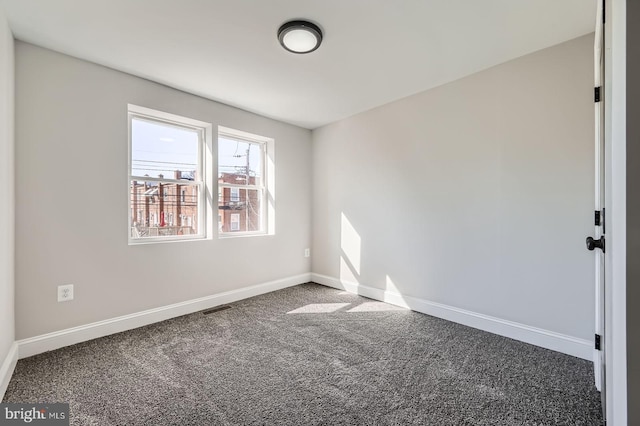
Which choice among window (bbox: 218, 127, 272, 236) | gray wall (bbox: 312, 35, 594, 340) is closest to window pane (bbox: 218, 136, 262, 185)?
window (bbox: 218, 127, 272, 236)

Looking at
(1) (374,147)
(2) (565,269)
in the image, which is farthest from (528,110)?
(1) (374,147)

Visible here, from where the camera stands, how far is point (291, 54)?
241 centimetres

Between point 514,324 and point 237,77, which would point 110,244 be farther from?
point 514,324

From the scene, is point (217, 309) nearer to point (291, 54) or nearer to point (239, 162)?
point (239, 162)

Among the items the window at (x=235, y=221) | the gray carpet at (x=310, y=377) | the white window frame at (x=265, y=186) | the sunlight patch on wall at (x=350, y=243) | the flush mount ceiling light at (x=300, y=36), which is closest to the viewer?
the gray carpet at (x=310, y=377)

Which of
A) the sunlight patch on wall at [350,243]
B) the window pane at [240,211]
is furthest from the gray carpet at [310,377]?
the window pane at [240,211]

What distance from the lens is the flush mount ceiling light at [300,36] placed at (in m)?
2.01

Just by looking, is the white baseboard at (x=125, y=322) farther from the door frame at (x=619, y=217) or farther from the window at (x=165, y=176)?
the door frame at (x=619, y=217)

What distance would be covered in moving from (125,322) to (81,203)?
1.16 m

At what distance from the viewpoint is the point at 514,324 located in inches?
98.9

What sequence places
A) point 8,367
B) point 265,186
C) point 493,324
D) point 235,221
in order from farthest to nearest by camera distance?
point 265,186 → point 235,221 → point 493,324 → point 8,367

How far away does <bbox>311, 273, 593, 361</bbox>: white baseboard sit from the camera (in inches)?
87.2

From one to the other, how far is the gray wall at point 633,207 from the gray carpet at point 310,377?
39.6 inches

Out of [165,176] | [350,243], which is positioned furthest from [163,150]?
[350,243]
